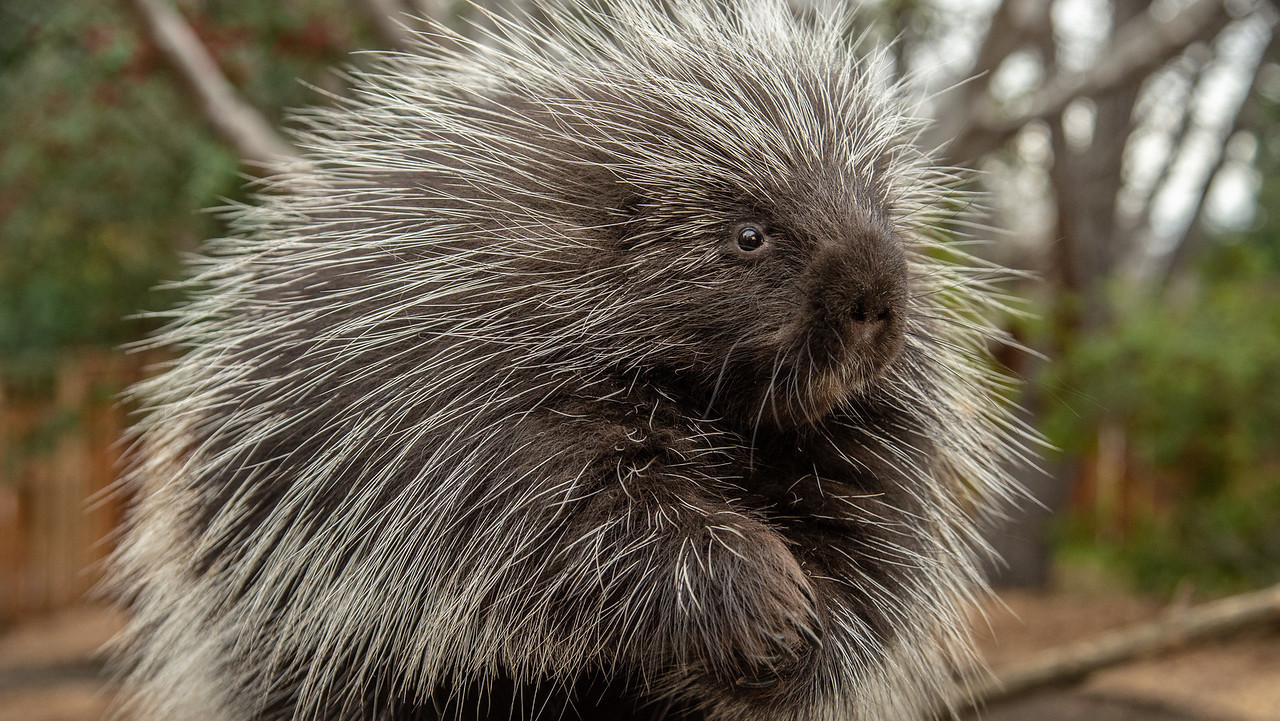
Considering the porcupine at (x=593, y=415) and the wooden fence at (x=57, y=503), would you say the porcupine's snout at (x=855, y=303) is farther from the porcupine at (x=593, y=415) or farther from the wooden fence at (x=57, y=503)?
the wooden fence at (x=57, y=503)

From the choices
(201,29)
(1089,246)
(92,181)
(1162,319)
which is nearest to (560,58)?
(201,29)

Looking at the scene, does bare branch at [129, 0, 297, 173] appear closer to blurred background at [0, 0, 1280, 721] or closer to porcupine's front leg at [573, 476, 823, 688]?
blurred background at [0, 0, 1280, 721]

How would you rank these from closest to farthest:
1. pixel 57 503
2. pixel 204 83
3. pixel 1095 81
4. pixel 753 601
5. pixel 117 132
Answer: pixel 753 601 < pixel 204 83 < pixel 1095 81 < pixel 117 132 < pixel 57 503

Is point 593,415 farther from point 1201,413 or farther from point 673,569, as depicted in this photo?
point 1201,413

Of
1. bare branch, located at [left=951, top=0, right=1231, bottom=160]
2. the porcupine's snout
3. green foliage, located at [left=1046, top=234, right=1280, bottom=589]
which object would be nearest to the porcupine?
the porcupine's snout

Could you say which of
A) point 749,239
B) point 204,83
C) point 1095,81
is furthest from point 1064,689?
point 204,83
